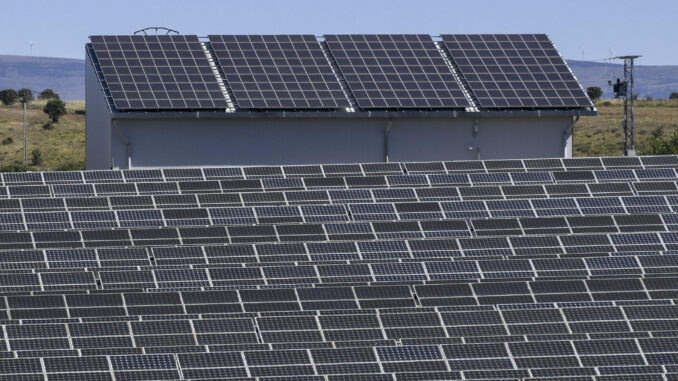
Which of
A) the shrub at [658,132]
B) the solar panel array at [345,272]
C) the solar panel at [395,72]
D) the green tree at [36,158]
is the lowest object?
the solar panel array at [345,272]

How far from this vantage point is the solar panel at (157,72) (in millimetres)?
44781

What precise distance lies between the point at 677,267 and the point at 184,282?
12671 millimetres

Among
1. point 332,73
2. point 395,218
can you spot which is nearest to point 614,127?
point 332,73

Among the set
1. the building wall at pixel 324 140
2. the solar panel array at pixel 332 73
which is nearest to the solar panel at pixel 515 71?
the solar panel array at pixel 332 73

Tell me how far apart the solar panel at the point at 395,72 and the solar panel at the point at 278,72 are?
2.73 feet

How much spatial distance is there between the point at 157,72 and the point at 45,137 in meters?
65.9

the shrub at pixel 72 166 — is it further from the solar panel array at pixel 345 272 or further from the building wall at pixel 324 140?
the solar panel array at pixel 345 272

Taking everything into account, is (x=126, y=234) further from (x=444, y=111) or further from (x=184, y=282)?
(x=444, y=111)

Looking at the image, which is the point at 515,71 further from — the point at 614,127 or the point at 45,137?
the point at 45,137

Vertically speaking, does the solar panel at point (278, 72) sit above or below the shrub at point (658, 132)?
below

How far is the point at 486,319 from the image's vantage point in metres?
28.0

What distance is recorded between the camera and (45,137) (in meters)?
110

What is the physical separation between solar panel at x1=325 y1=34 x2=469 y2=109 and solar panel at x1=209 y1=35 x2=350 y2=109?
0.83m

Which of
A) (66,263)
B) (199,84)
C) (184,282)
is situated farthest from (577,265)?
(199,84)
